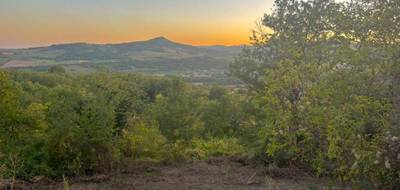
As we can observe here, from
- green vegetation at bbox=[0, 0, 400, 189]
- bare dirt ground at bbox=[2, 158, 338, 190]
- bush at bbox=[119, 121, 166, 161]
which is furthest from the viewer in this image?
bush at bbox=[119, 121, 166, 161]

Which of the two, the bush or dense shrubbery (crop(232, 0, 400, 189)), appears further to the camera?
the bush

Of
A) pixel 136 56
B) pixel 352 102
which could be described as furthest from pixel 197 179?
pixel 136 56

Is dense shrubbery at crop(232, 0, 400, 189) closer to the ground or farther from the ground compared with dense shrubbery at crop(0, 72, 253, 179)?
farther from the ground

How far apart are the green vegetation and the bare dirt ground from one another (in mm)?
599

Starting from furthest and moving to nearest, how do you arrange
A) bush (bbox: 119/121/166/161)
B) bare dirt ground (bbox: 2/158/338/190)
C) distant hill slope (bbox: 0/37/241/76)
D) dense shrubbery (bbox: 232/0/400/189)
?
distant hill slope (bbox: 0/37/241/76) < bush (bbox: 119/121/166/161) < bare dirt ground (bbox: 2/158/338/190) < dense shrubbery (bbox: 232/0/400/189)

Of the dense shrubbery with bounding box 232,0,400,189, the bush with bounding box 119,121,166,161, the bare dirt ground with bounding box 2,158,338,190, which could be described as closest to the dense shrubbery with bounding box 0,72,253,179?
the bush with bounding box 119,121,166,161

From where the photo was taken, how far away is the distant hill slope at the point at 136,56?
288 ft

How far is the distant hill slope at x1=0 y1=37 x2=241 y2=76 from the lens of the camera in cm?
8781

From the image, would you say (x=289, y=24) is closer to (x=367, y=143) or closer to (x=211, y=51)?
(x=367, y=143)

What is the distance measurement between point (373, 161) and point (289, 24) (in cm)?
951

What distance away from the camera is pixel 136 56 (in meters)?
106

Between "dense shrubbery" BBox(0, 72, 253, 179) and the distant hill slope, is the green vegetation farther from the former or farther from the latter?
the distant hill slope

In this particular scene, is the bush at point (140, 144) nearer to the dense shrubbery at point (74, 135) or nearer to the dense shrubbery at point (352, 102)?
the dense shrubbery at point (74, 135)

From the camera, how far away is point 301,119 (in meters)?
7.97
